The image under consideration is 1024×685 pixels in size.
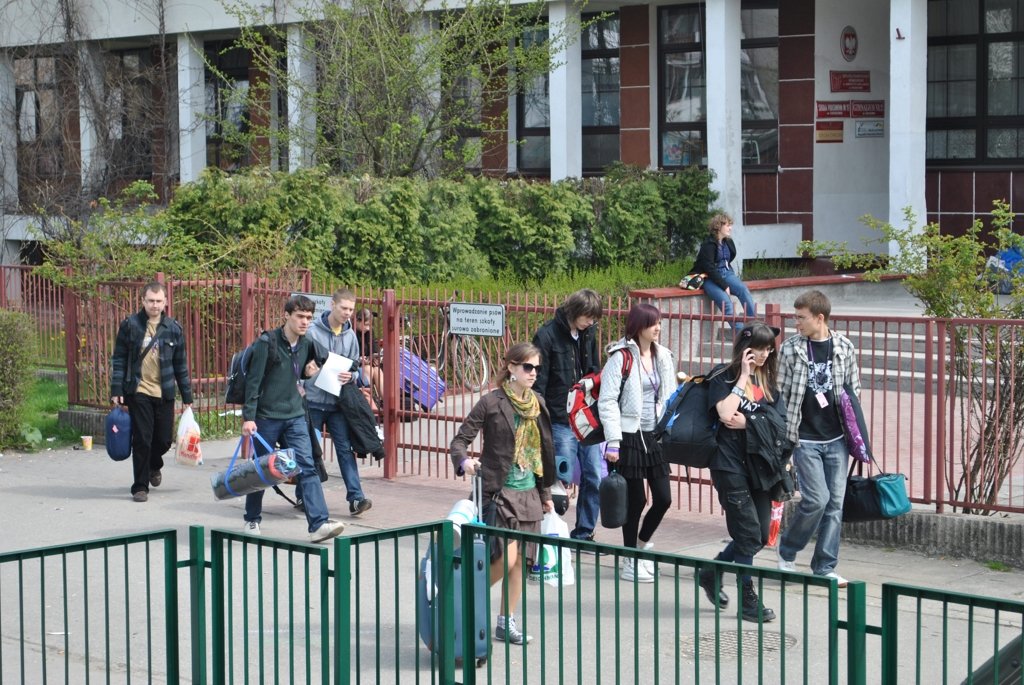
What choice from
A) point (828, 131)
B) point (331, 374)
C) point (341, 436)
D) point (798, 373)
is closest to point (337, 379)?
point (331, 374)

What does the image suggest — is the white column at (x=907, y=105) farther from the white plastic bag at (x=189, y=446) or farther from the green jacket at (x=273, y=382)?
the green jacket at (x=273, y=382)

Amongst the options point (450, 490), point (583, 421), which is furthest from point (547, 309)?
point (583, 421)

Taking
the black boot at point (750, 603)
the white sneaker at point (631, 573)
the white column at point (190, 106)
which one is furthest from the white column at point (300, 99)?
the black boot at point (750, 603)

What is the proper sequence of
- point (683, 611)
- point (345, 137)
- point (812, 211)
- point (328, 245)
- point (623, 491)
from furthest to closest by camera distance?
point (812, 211) < point (345, 137) < point (328, 245) < point (623, 491) < point (683, 611)

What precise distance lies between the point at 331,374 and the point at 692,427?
128 inches

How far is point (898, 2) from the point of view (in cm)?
1998

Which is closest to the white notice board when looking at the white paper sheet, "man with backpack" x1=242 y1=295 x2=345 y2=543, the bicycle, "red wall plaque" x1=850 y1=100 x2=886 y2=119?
the bicycle

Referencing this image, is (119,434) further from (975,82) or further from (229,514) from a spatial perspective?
(975,82)

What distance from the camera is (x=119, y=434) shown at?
11414 millimetres

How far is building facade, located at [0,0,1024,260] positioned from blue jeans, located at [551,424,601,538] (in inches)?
448

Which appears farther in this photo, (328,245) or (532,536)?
(328,245)

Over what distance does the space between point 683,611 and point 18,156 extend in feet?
81.7

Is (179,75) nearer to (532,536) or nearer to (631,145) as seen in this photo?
(631,145)

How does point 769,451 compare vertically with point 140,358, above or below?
below
